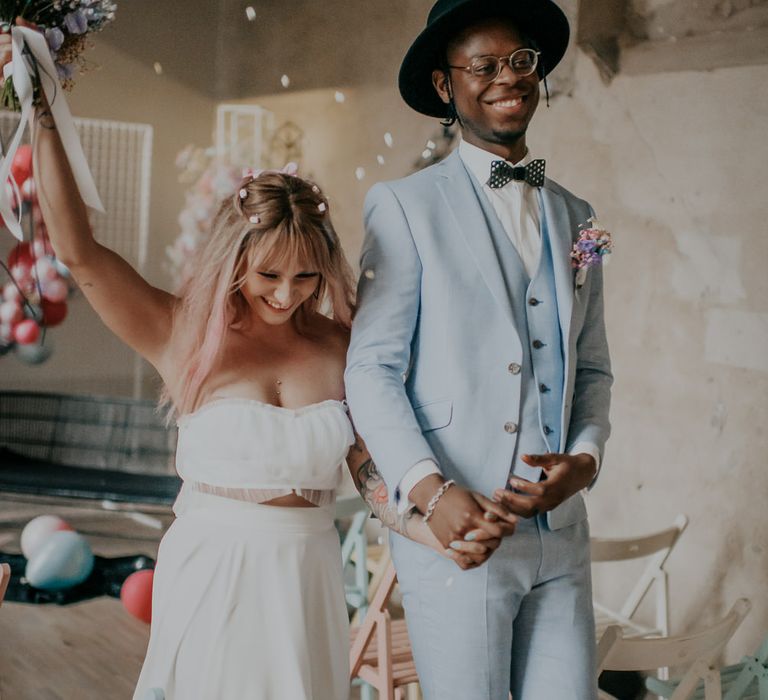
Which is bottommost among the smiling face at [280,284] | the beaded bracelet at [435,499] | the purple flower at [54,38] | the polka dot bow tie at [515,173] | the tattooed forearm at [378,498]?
the tattooed forearm at [378,498]

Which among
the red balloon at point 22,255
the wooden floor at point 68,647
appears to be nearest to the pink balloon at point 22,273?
the red balloon at point 22,255

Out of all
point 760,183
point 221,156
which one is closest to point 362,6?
point 221,156

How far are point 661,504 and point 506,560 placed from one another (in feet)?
6.63

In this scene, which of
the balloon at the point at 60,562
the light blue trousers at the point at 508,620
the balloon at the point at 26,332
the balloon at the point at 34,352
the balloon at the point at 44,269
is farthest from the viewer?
the balloon at the point at 34,352

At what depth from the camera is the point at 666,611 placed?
3.38m

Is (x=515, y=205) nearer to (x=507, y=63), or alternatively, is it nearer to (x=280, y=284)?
(x=507, y=63)

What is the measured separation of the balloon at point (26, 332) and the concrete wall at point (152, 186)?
1.63 feet

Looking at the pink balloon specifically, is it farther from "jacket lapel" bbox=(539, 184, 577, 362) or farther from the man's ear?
"jacket lapel" bbox=(539, 184, 577, 362)

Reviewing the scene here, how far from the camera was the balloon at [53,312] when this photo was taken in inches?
179

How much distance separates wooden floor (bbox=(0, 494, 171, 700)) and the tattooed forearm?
200cm

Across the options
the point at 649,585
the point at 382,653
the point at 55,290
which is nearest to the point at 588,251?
the point at 382,653

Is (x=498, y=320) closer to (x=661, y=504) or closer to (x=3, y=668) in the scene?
(x=661, y=504)

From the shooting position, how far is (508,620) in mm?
1673

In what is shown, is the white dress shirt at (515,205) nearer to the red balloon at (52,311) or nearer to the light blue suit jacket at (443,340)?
the light blue suit jacket at (443,340)
